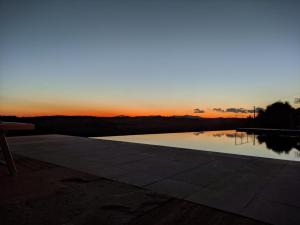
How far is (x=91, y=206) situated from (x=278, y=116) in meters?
27.3

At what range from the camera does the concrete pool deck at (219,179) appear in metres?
1.31

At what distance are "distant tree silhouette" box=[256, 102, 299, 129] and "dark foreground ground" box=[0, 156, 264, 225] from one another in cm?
2414

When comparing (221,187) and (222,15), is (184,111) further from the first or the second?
(221,187)

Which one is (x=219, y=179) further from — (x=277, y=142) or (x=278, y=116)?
(x=278, y=116)

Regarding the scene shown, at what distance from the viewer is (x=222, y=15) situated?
22.1 ft

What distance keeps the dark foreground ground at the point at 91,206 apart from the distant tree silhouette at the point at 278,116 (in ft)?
79.2

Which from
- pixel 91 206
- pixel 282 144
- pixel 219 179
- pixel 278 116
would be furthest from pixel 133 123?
pixel 91 206

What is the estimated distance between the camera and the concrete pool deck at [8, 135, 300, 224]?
1.31 m

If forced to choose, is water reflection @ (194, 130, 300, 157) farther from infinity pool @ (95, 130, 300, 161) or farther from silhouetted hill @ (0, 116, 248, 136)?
silhouetted hill @ (0, 116, 248, 136)

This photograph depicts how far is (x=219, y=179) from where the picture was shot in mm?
1927

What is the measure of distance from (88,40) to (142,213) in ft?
23.3

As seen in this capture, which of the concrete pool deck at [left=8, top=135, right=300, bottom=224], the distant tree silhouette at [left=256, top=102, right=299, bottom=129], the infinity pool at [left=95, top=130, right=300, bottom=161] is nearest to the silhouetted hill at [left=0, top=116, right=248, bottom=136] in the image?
the distant tree silhouette at [left=256, top=102, right=299, bottom=129]

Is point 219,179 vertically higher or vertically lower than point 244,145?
higher

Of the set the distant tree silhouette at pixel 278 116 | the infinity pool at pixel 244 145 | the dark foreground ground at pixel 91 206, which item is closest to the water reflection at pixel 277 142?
the infinity pool at pixel 244 145
